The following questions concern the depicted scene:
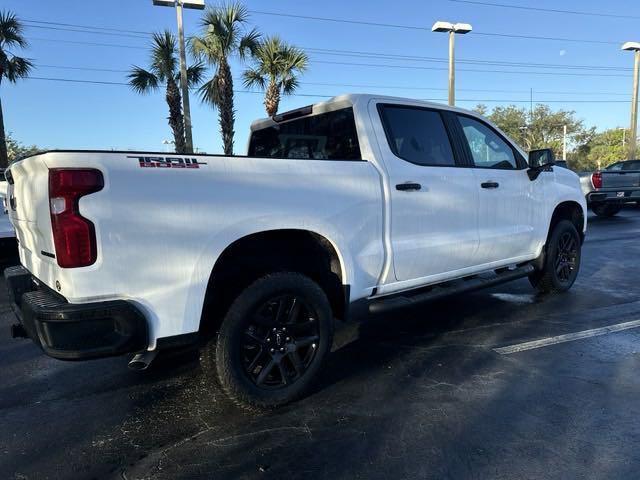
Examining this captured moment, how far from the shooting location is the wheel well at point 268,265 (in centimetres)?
298

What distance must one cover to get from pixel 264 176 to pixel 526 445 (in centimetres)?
206

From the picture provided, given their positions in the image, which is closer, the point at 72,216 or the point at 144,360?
the point at 72,216

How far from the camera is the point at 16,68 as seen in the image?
61.8 feet

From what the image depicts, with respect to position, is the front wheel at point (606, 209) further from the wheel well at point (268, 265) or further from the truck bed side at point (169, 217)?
the truck bed side at point (169, 217)

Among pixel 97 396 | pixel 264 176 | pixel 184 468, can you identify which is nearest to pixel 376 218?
pixel 264 176

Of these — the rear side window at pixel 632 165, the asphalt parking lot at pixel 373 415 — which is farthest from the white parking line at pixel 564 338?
the rear side window at pixel 632 165

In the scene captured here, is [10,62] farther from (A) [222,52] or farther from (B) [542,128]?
(B) [542,128]

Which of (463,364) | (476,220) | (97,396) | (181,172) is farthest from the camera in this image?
(476,220)

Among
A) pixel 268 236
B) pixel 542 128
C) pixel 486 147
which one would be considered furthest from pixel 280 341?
pixel 542 128

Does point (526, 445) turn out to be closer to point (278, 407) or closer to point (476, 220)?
point (278, 407)

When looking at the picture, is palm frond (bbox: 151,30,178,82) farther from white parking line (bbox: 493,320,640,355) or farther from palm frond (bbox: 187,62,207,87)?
white parking line (bbox: 493,320,640,355)

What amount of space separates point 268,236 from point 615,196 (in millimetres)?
14450

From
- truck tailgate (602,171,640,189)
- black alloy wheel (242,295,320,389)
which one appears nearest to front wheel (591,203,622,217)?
truck tailgate (602,171,640,189)

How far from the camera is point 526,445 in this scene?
2.60 meters
